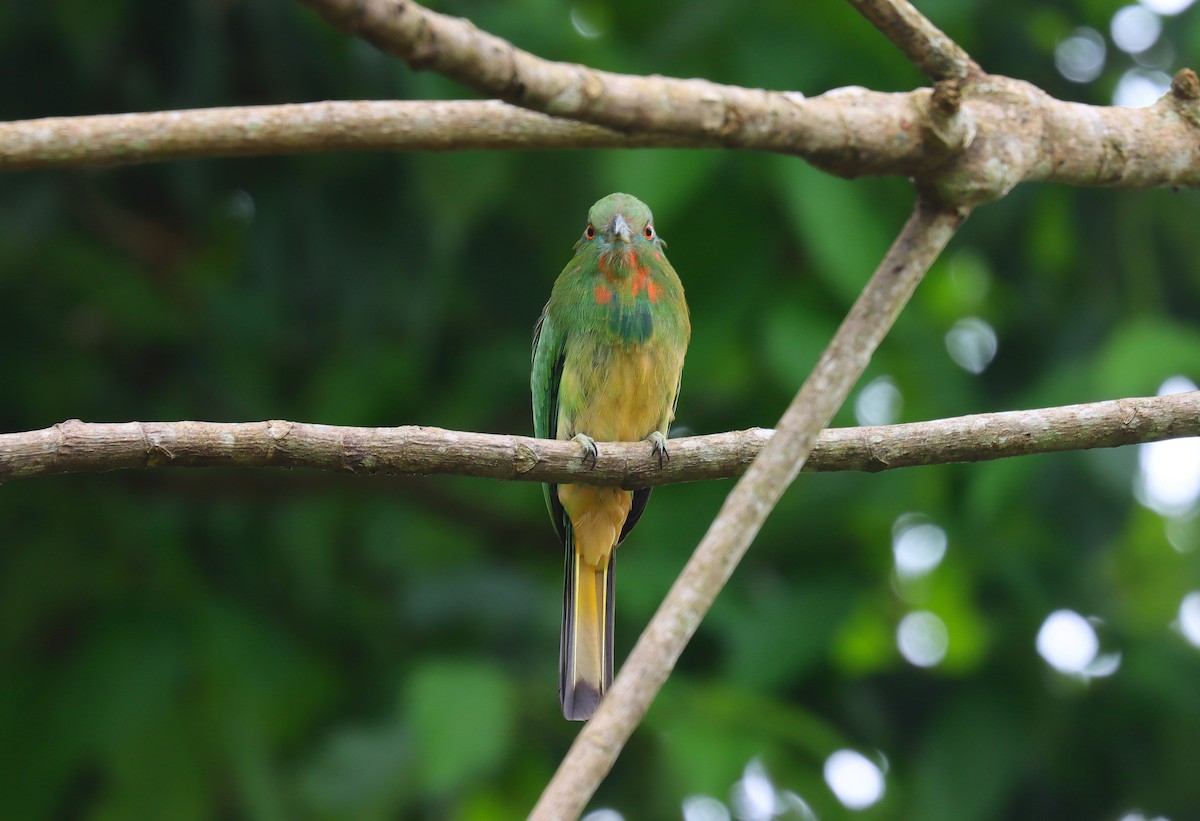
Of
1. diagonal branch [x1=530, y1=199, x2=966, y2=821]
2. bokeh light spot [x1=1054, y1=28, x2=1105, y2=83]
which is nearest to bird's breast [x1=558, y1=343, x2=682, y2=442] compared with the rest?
diagonal branch [x1=530, y1=199, x2=966, y2=821]

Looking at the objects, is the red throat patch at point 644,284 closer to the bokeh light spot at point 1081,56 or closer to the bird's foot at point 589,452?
the bird's foot at point 589,452

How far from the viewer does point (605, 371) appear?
13.7ft

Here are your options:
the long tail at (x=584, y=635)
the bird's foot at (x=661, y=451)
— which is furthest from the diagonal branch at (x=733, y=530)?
the long tail at (x=584, y=635)

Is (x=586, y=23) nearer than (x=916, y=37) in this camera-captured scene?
No

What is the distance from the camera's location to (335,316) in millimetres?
5770

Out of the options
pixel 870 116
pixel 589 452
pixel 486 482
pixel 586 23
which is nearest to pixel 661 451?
pixel 589 452

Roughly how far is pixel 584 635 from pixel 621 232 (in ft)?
3.97

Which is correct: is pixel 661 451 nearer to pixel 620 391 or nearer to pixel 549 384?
pixel 620 391

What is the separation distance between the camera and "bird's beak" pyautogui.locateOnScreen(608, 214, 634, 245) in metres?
4.20

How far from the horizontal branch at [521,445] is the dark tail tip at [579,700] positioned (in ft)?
3.35

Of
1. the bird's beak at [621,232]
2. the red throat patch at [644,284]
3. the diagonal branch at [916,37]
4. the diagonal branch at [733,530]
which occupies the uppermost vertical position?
the bird's beak at [621,232]

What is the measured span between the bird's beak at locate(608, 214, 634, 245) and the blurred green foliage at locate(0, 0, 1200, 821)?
1.07 feet

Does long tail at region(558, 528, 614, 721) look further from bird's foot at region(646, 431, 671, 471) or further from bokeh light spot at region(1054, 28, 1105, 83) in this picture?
bokeh light spot at region(1054, 28, 1105, 83)

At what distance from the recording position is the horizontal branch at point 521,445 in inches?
96.5
